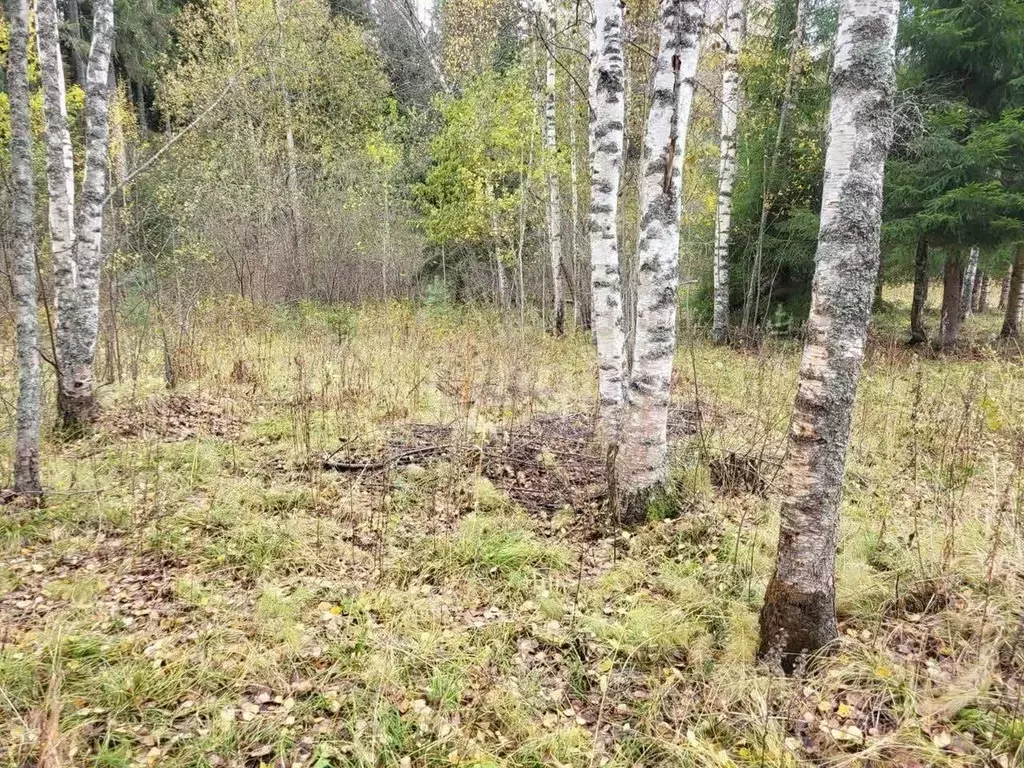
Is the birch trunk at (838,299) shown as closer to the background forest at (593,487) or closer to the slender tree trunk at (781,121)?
the background forest at (593,487)

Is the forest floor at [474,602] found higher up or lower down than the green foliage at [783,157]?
lower down

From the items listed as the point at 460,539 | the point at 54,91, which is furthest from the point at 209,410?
the point at 460,539

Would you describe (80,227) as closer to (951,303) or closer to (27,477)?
(27,477)

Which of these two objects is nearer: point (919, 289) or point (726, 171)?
point (919, 289)

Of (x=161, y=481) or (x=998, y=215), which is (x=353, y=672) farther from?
(x=998, y=215)

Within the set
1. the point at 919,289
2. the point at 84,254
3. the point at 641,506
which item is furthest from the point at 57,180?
the point at 919,289

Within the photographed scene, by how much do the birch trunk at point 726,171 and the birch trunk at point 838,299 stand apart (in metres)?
8.42

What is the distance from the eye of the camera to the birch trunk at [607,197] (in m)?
4.35

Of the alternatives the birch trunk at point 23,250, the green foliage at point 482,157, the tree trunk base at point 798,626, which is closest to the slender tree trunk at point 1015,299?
the green foliage at point 482,157

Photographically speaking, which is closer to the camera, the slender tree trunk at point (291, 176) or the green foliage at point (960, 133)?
the green foliage at point (960, 133)

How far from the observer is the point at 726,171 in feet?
34.1

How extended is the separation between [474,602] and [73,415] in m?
4.77

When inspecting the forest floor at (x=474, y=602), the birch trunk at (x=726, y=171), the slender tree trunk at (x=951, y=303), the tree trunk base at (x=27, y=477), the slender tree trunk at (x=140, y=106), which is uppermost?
the slender tree trunk at (x=140, y=106)

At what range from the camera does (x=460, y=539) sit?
3791 millimetres
